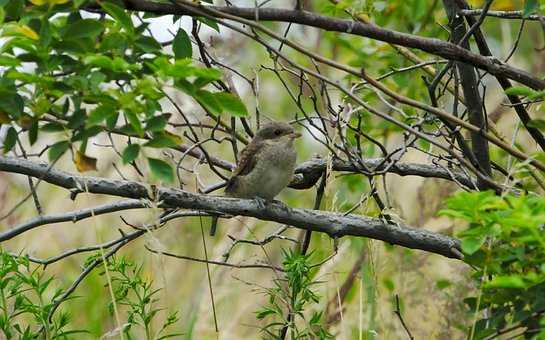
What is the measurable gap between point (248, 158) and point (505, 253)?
235 cm

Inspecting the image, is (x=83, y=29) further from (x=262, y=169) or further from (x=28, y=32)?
(x=262, y=169)

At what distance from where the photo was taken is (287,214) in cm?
372

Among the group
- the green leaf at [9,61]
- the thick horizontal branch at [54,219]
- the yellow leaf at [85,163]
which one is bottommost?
the thick horizontal branch at [54,219]

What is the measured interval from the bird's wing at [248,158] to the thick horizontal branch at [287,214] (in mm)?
1103

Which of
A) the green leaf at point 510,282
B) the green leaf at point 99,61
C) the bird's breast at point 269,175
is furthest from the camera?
the bird's breast at point 269,175

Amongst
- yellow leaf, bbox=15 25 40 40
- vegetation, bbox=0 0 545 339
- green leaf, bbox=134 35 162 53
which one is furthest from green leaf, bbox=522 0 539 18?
yellow leaf, bbox=15 25 40 40

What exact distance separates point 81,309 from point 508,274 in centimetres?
445

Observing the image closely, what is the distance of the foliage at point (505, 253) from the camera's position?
2.58 meters

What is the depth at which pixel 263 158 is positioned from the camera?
5.04m

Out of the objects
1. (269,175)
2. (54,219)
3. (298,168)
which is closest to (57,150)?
(54,219)

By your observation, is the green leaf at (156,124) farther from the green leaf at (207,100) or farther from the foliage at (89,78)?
the green leaf at (207,100)

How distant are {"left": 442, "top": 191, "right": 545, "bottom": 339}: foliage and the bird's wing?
6.99ft

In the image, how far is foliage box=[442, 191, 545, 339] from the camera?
2.58 metres

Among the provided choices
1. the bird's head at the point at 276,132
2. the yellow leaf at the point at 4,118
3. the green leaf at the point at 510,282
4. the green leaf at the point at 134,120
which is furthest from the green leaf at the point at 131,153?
the bird's head at the point at 276,132
